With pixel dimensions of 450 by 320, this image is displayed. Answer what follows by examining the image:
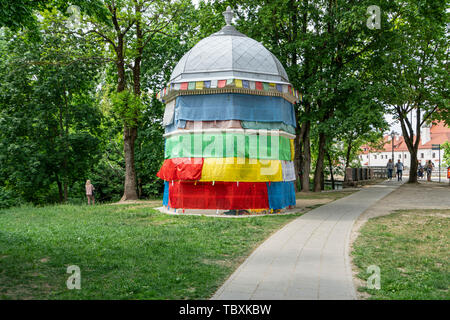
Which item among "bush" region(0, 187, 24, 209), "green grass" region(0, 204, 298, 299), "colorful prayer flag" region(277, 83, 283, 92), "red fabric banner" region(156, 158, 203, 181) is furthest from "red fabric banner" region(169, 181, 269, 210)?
"bush" region(0, 187, 24, 209)

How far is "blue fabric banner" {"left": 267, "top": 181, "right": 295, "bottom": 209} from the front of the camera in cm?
1508

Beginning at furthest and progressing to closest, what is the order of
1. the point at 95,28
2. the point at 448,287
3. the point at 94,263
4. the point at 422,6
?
the point at 95,28
the point at 422,6
the point at 94,263
the point at 448,287

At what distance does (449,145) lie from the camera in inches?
2904

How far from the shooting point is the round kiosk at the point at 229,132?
14669 mm

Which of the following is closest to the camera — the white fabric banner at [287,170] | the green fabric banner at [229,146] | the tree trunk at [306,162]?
→ the green fabric banner at [229,146]

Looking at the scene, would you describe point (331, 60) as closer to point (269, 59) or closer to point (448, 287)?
point (269, 59)

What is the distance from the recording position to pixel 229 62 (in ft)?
49.6

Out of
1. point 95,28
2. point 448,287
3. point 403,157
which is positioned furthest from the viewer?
point 403,157

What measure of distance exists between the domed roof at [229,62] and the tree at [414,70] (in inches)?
355

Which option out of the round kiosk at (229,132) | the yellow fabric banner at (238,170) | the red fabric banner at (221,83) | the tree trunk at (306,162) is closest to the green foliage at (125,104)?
the round kiosk at (229,132)

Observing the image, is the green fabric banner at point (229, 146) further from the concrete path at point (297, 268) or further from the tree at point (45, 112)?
the tree at point (45, 112)

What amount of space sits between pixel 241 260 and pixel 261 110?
8.79 metres

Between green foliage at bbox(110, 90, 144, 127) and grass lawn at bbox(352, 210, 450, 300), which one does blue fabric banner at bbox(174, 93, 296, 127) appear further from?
green foliage at bbox(110, 90, 144, 127)
